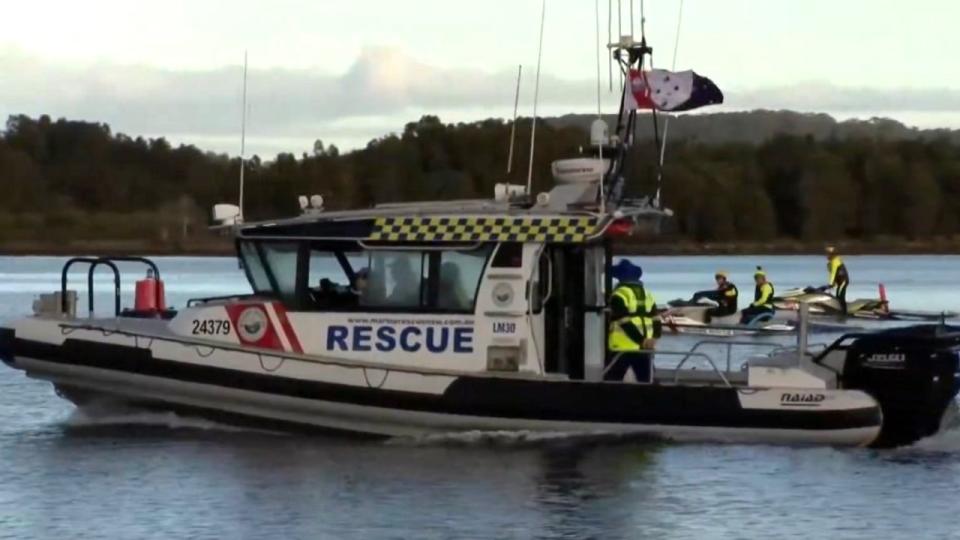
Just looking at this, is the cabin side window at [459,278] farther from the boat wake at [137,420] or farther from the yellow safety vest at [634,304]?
the boat wake at [137,420]

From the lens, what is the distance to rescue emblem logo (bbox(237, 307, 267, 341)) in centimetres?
1680

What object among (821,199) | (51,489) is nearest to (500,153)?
(51,489)

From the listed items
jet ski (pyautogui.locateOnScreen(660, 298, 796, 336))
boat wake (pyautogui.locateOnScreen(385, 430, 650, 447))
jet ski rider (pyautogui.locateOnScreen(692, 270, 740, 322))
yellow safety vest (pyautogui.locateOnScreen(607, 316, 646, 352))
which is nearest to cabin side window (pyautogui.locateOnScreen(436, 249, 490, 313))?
boat wake (pyautogui.locateOnScreen(385, 430, 650, 447))

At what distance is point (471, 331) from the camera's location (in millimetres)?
16500

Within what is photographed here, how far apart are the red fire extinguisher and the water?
1159 mm

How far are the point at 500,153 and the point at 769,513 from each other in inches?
352

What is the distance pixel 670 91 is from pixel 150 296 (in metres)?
5.44

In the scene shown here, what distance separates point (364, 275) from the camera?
54.9 feet

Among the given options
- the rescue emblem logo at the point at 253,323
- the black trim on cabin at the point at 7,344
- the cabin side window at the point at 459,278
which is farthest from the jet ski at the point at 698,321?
the black trim on cabin at the point at 7,344

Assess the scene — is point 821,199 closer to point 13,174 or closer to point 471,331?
point 13,174

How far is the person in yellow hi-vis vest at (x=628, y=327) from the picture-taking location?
1661 centimetres

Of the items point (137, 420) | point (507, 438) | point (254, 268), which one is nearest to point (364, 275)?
point (254, 268)

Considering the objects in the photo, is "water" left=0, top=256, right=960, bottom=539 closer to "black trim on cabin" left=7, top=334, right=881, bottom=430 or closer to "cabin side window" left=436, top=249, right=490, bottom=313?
"black trim on cabin" left=7, top=334, right=881, bottom=430

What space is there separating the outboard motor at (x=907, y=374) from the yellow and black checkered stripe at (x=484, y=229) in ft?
8.01
